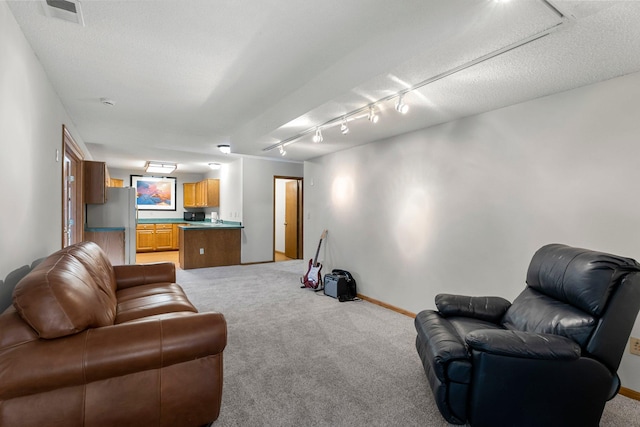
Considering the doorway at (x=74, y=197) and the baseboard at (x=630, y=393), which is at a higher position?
the doorway at (x=74, y=197)

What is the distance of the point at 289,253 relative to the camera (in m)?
7.91

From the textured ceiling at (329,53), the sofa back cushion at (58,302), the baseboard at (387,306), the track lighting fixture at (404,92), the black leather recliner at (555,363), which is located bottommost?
the baseboard at (387,306)

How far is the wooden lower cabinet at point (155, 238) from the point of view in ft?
28.6

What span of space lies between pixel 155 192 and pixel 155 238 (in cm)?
146

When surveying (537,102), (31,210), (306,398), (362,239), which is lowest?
(306,398)

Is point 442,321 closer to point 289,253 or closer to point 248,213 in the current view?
point 248,213

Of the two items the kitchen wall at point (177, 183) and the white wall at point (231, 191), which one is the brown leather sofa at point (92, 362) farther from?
the kitchen wall at point (177, 183)

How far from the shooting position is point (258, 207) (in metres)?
6.93

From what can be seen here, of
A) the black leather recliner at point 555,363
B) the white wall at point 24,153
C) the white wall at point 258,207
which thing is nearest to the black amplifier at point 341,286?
the black leather recliner at point 555,363

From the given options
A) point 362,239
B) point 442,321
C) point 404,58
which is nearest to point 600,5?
point 404,58

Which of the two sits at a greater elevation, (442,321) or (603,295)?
(603,295)

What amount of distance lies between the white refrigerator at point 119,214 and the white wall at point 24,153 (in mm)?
2583

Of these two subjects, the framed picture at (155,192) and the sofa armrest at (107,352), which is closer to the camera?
the sofa armrest at (107,352)

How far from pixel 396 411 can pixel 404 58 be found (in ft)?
7.24
